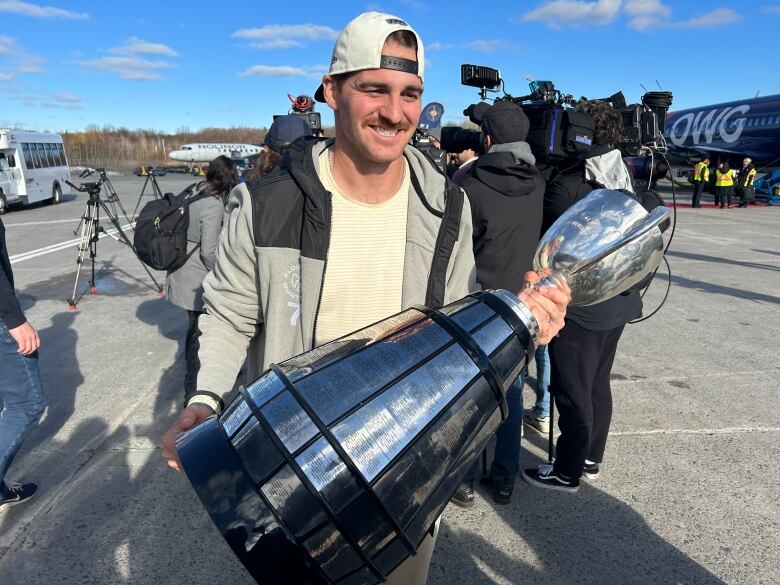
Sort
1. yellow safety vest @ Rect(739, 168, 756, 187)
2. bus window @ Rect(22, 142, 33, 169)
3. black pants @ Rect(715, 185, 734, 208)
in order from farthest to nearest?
yellow safety vest @ Rect(739, 168, 756, 187), black pants @ Rect(715, 185, 734, 208), bus window @ Rect(22, 142, 33, 169)

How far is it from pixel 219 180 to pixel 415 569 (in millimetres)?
3270

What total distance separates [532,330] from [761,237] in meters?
13.5

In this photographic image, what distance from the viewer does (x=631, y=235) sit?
3.93 ft

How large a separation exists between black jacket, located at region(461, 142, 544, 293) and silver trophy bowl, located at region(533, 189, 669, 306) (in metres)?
1.64

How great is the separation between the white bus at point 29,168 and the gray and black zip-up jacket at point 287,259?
17.6 m

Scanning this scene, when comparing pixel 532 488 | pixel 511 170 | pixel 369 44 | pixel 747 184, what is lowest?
pixel 532 488

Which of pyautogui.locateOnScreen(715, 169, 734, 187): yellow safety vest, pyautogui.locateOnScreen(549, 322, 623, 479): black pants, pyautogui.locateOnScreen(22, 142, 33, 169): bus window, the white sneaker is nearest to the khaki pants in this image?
pyautogui.locateOnScreen(549, 322, 623, 479): black pants

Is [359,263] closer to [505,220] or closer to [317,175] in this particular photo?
[317,175]

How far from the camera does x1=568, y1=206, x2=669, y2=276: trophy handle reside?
1175 mm

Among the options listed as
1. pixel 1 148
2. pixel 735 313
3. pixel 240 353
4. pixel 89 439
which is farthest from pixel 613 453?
pixel 1 148

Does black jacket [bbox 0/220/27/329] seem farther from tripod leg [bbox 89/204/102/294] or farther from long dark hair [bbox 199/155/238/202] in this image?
tripod leg [bbox 89/204/102/294]

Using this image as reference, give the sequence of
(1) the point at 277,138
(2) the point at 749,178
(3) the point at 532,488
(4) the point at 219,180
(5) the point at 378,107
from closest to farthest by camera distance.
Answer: (5) the point at 378,107, (3) the point at 532,488, (1) the point at 277,138, (4) the point at 219,180, (2) the point at 749,178

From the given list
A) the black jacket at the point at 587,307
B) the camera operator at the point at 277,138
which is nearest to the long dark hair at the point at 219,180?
the camera operator at the point at 277,138

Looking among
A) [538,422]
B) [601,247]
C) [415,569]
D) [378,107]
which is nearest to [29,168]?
[538,422]
